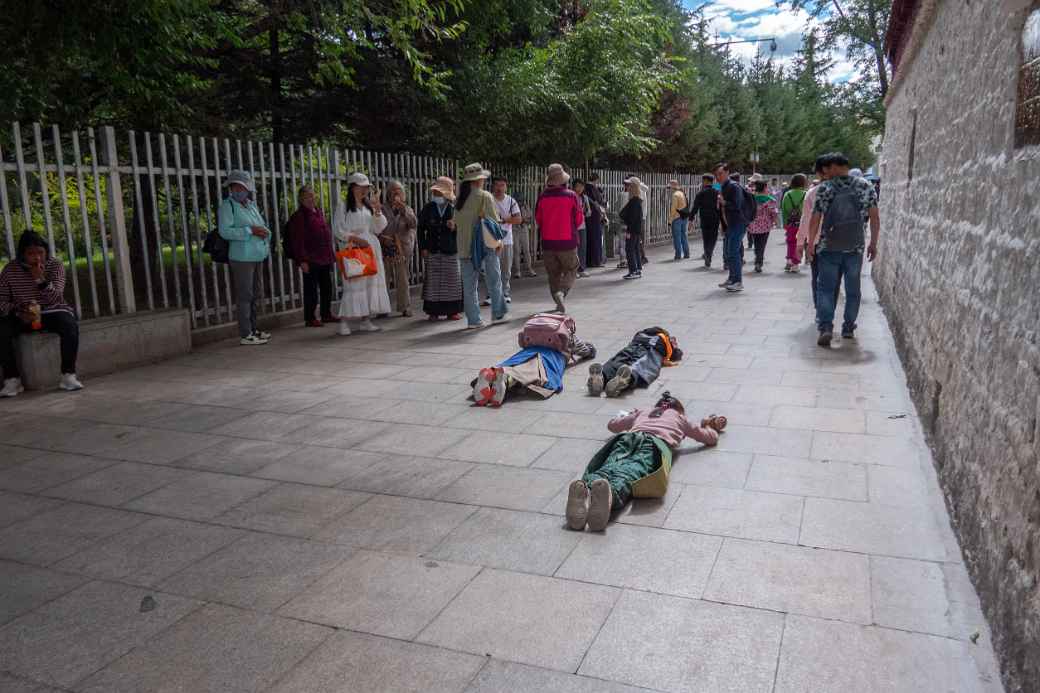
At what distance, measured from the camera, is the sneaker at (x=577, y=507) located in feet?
12.5

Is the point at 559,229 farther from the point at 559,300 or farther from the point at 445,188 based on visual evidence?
the point at 445,188

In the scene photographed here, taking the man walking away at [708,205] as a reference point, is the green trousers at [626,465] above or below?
below

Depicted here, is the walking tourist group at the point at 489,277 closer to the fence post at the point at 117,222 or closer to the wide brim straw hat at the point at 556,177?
the wide brim straw hat at the point at 556,177

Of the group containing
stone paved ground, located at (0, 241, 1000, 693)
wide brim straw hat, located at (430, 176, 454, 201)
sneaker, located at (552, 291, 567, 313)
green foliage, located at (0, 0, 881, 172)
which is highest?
green foliage, located at (0, 0, 881, 172)

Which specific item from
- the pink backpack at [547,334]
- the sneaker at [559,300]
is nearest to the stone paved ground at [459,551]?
the pink backpack at [547,334]

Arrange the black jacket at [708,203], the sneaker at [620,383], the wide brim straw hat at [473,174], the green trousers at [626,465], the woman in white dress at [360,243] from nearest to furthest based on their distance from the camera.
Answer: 1. the green trousers at [626,465]
2. the sneaker at [620,383]
3. the wide brim straw hat at [473,174]
4. the woman in white dress at [360,243]
5. the black jacket at [708,203]

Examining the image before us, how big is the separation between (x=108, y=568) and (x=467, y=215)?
22.0 feet

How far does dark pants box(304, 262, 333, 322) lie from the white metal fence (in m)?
0.33

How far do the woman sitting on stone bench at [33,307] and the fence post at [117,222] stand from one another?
Answer: 3.84 feet

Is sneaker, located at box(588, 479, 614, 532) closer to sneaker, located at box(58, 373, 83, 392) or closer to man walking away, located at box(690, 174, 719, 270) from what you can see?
sneaker, located at box(58, 373, 83, 392)

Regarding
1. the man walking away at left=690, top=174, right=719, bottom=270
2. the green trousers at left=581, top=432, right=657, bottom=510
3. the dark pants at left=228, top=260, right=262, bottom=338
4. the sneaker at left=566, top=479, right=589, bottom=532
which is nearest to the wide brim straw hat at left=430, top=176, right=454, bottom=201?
the dark pants at left=228, top=260, right=262, bottom=338

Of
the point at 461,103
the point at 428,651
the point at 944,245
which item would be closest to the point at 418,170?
the point at 461,103

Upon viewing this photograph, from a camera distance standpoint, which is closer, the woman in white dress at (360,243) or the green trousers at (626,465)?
the green trousers at (626,465)

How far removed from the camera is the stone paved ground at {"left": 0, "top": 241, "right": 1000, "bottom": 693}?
277cm
